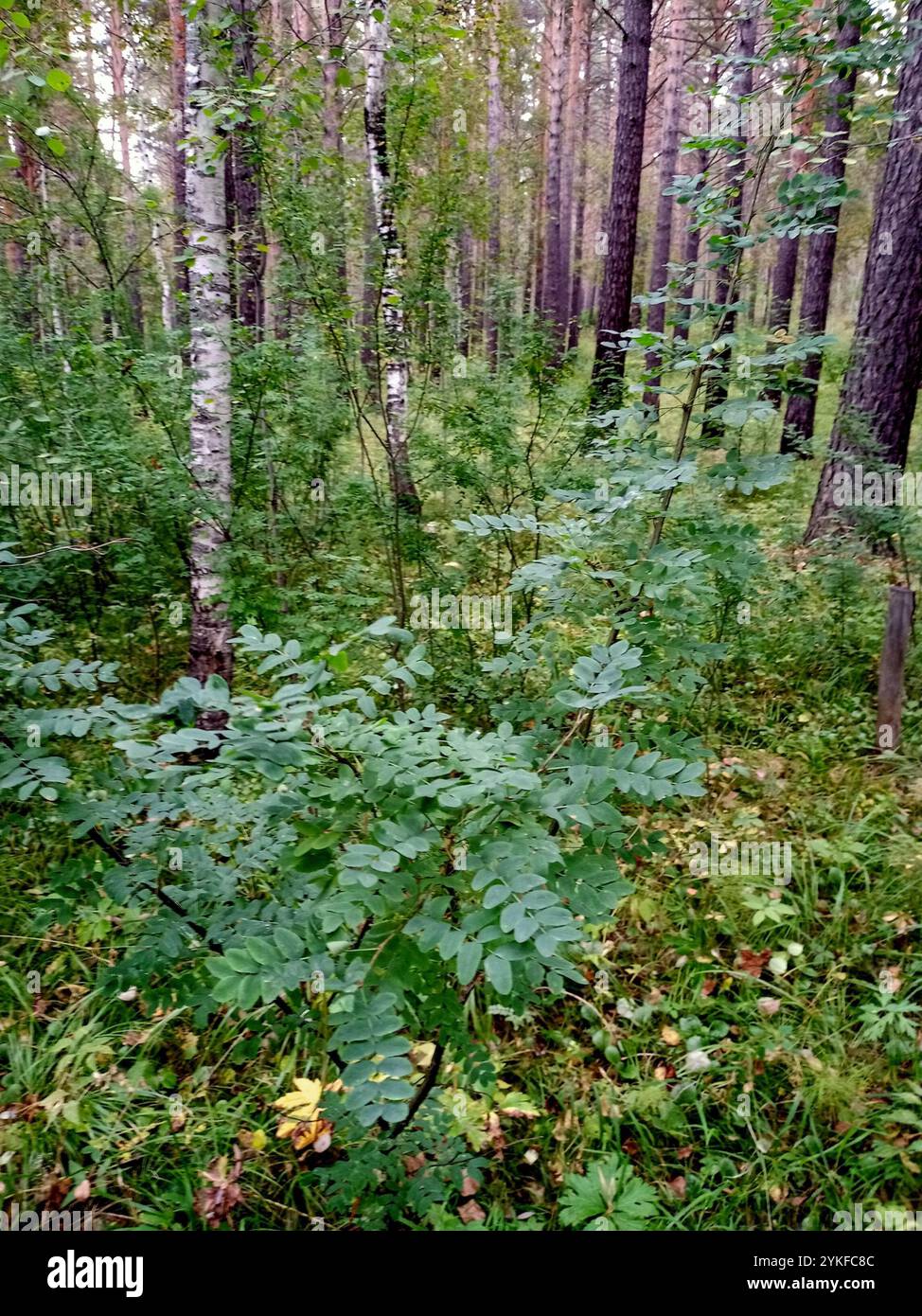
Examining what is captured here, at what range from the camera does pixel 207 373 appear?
4457 mm

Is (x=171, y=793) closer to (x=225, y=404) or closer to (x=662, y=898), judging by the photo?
(x=662, y=898)

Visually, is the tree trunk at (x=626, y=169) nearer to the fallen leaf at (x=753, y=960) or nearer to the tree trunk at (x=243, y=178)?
the tree trunk at (x=243, y=178)

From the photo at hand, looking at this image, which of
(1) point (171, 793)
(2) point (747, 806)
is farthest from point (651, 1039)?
(1) point (171, 793)

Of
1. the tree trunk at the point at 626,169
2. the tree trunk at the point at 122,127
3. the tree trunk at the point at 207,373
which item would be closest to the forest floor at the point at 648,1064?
the tree trunk at the point at 207,373

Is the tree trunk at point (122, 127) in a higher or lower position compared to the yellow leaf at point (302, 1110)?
higher

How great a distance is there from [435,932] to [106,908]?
8.81ft

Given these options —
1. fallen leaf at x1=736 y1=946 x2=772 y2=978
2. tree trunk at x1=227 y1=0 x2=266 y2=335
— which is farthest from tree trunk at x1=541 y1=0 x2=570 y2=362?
fallen leaf at x1=736 y1=946 x2=772 y2=978

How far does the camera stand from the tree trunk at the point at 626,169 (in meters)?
7.52

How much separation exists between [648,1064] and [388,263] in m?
5.23

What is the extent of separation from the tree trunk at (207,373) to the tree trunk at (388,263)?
1231mm

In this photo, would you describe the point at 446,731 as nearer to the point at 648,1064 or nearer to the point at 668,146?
the point at 648,1064
